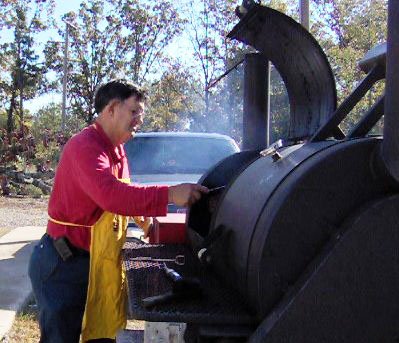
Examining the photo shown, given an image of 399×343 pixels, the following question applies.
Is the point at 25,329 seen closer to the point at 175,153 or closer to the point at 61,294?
the point at 61,294

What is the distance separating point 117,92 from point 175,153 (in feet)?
14.5

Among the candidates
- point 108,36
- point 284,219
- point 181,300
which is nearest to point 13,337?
point 181,300

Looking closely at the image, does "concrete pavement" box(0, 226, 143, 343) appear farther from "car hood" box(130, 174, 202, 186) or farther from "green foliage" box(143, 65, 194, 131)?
"green foliage" box(143, 65, 194, 131)

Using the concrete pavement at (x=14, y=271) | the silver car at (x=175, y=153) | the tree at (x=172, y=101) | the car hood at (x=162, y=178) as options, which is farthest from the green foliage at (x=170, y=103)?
the car hood at (x=162, y=178)

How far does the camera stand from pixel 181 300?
2.07 metres

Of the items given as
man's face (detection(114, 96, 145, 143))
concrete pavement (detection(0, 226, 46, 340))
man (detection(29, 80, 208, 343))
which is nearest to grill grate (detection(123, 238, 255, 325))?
man (detection(29, 80, 208, 343))

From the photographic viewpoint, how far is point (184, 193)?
2607 millimetres

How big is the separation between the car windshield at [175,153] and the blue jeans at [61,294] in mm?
4121

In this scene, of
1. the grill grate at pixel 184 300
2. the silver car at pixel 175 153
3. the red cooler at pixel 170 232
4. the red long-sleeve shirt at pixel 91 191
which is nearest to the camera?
the grill grate at pixel 184 300

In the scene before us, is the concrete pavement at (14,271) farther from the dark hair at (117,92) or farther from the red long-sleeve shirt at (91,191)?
the dark hair at (117,92)

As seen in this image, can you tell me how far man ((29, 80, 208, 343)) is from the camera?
9.14ft

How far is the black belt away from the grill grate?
21 cm

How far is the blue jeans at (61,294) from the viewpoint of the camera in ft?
9.28

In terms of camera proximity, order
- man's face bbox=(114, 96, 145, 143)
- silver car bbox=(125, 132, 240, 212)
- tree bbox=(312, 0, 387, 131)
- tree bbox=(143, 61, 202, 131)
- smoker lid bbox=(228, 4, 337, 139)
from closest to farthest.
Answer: man's face bbox=(114, 96, 145, 143) < smoker lid bbox=(228, 4, 337, 139) < silver car bbox=(125, 132, 240, 212) < tree bbox=(312, 0, 387, 131) < tree bbox=(143, 61, 202, 131)
